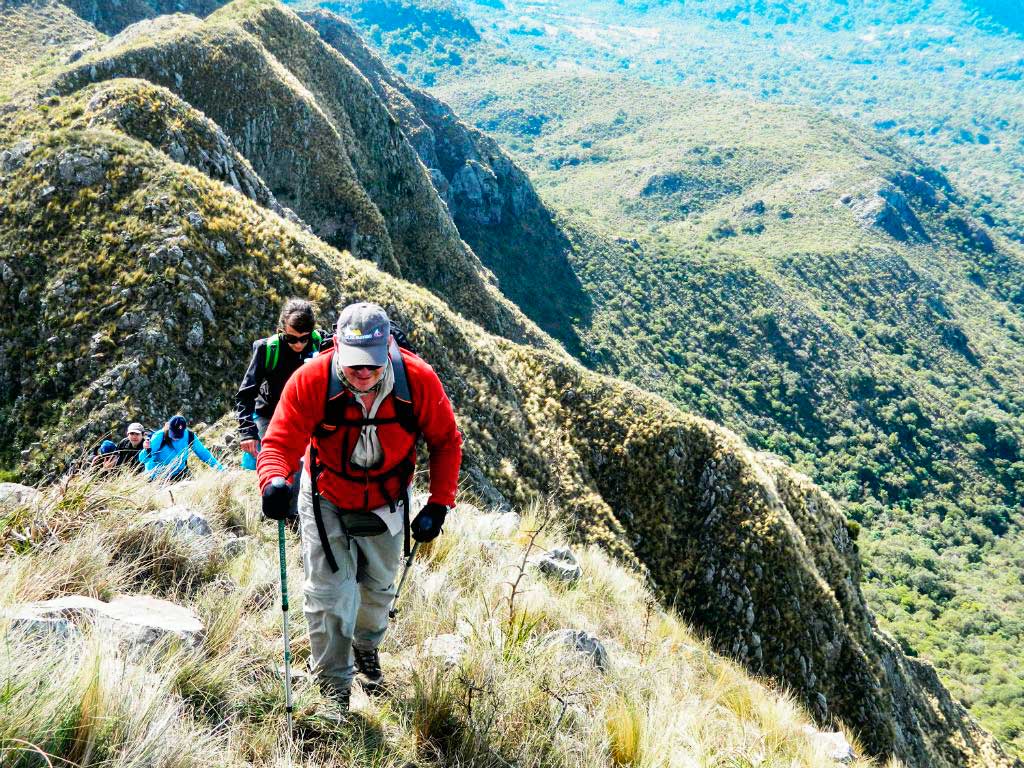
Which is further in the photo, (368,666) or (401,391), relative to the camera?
(368,666)

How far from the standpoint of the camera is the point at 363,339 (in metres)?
3.76

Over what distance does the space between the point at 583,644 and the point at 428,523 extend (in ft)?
6.48

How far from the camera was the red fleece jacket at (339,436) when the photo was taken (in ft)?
12.8

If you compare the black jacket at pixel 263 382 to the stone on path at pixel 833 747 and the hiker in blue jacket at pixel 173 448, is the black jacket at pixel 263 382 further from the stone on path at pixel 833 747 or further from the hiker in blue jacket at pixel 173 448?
the stone on path at pixel 833 747

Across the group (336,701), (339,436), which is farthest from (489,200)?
(336,701)

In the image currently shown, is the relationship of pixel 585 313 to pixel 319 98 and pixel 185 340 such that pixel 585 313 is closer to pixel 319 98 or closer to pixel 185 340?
pixel 319 98

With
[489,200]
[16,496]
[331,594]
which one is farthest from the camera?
[489,200]

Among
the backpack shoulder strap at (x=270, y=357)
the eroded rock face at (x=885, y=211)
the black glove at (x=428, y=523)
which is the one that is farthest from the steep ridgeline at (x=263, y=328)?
the eroded rock face at (x=885, y=211)

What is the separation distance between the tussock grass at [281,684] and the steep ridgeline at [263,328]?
8.03 meters

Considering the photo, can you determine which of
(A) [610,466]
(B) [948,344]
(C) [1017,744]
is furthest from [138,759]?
(B) [948,344]

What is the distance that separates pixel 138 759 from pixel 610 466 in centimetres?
2036

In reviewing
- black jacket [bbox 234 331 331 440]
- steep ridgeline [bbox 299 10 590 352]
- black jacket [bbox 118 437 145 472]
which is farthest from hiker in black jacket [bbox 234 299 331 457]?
steep ridgeline [bbox 299 10 590 352]

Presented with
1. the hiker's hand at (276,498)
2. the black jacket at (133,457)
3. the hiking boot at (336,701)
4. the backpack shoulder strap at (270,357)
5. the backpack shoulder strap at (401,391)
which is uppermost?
the backpack shoulder strap at (401,391)

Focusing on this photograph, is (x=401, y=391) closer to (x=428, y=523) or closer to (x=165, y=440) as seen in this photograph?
(x=428, y=523)
